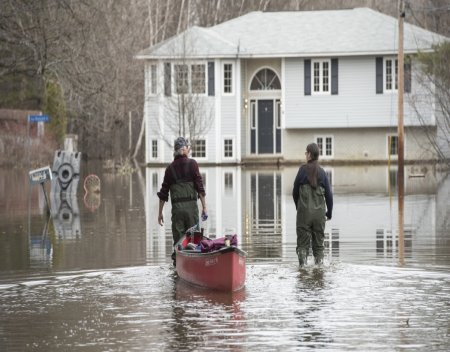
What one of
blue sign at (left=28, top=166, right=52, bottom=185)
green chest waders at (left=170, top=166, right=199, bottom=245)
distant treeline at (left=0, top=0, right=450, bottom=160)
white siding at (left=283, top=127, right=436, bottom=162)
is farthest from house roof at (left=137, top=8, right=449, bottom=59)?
green chest waders at (left=170, top=166, right=199, bottom=245)

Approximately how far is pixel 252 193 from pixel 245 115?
26.3 meters

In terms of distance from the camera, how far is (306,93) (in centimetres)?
6234

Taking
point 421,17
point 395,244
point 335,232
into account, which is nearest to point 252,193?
point 335,232

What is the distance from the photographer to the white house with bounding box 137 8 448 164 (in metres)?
61.6

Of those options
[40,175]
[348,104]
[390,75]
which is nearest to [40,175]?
[40,175]

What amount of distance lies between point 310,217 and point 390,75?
151 ft

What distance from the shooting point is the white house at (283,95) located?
202ft

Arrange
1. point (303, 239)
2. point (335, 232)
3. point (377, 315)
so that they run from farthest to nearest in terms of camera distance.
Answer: point (335, 232) < point (303, 239) < point (377, 315)

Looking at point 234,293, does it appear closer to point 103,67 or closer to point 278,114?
point 278,114

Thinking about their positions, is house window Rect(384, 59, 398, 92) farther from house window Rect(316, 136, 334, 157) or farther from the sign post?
the sign post

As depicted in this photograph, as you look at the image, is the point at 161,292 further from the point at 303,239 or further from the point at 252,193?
the point at 252,193

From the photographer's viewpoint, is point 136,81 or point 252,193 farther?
point 136,81

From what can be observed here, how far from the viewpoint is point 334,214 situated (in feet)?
93.0

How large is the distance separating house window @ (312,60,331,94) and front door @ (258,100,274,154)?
9.54 ft
